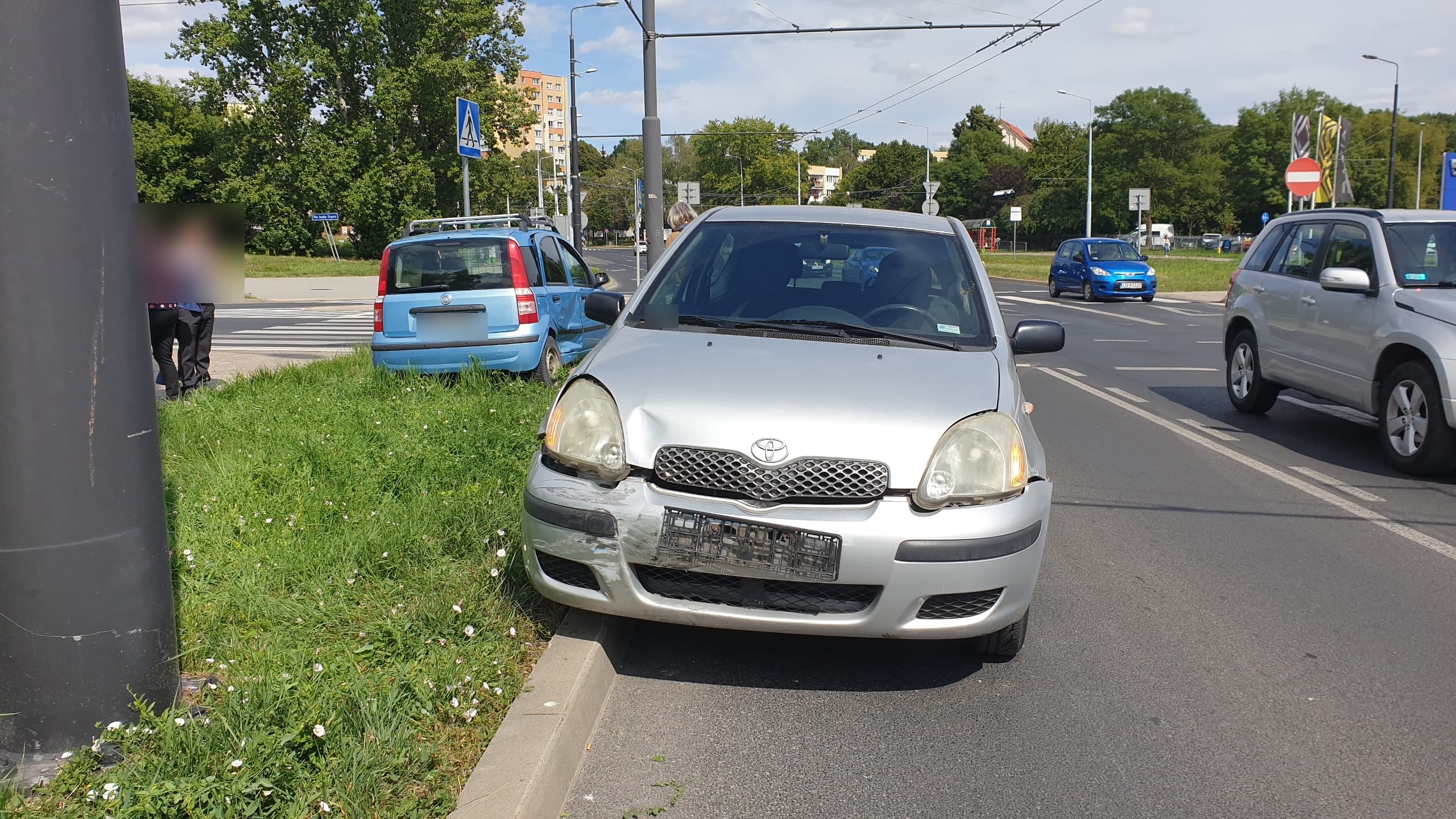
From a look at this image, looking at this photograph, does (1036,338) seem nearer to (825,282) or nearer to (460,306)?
(825,282)

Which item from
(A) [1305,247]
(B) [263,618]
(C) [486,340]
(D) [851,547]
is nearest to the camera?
(D) [851,547]

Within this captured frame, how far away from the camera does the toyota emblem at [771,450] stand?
11.6ft

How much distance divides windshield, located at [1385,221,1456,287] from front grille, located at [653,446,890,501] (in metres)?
6.15

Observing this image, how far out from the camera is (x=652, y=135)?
1808cm

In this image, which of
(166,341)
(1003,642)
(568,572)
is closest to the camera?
(568,572)

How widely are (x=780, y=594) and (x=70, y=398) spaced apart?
6.74ft

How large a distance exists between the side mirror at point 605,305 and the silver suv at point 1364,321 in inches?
210

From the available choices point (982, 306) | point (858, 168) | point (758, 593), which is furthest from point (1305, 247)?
point (858, 168)

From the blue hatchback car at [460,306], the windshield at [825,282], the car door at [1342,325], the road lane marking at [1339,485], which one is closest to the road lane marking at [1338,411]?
the car door at [1342,325]

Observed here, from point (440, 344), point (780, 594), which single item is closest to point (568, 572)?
point (780, 594)

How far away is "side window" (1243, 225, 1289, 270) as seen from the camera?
9.89 meters

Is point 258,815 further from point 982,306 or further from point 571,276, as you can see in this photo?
point 571,276

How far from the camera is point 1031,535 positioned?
3744 millimetres

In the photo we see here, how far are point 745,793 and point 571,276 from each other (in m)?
9.25
